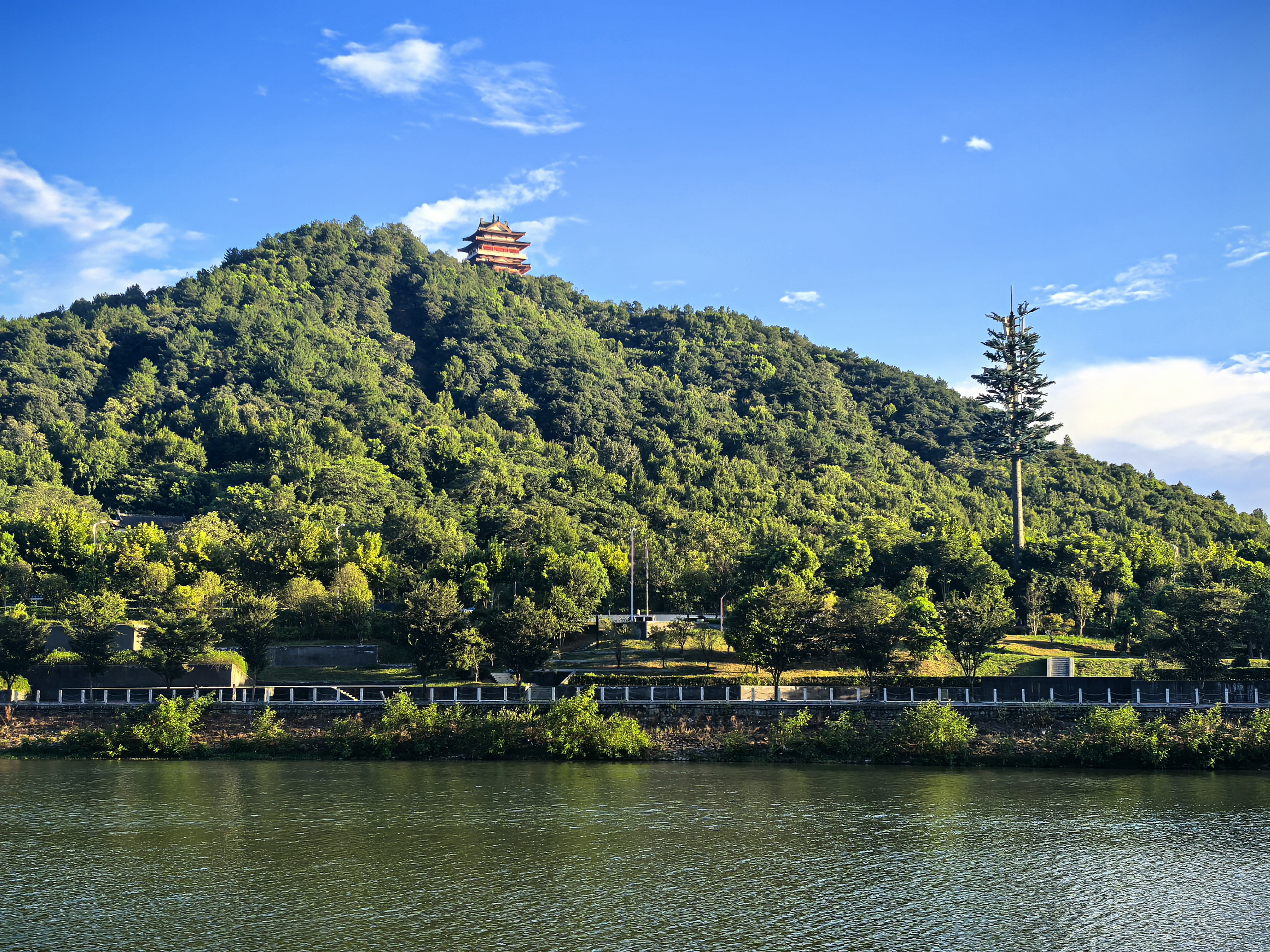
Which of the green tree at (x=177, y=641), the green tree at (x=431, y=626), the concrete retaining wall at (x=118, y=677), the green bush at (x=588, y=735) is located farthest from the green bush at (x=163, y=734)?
the green bush at (x=588, y=735)

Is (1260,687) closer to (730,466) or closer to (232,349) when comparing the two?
(730,466)

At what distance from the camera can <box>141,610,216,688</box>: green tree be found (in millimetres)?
53531

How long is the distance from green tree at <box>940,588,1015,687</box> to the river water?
1192 centimetres

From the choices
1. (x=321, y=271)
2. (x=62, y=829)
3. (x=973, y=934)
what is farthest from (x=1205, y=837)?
(x=321, y=271)

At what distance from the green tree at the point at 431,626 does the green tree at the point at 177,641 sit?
967cm

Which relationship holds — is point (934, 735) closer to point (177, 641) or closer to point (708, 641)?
point (708, 641)

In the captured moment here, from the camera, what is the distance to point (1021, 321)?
86812 mm

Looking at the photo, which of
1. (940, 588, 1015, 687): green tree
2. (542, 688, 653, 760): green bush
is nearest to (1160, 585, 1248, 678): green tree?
(940, 588, 1015, 687): green tree

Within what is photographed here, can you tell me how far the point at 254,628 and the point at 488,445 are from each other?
196 feet

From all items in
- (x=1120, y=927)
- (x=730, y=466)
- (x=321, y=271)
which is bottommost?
(x=1120, y=927)

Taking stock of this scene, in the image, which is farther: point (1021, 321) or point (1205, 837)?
point (1021, 321)

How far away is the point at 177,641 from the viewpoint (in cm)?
5350

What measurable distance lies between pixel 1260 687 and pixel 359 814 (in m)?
39.5

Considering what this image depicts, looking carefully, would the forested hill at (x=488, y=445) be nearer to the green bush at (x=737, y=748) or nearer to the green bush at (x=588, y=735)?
the green bush at (x=588, y=735)
